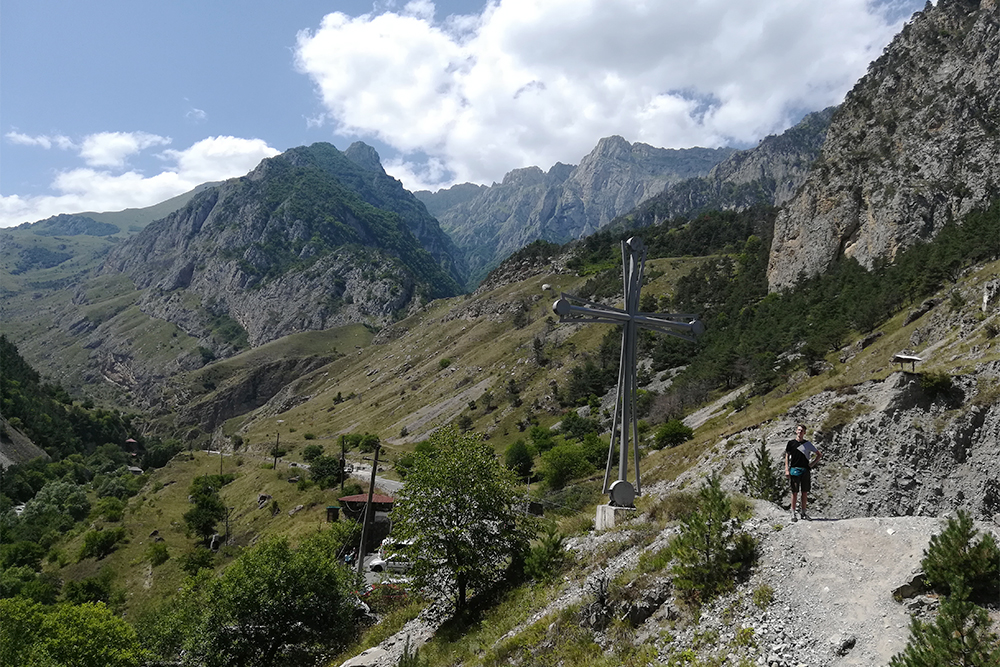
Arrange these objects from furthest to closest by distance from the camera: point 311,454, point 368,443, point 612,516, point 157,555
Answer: point 368,443
point 311,454
point 157,555
point 612,516

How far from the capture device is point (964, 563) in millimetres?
8875

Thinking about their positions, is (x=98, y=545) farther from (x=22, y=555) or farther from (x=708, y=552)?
(x=708, y=552)

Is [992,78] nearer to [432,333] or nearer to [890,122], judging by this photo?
[890,122]

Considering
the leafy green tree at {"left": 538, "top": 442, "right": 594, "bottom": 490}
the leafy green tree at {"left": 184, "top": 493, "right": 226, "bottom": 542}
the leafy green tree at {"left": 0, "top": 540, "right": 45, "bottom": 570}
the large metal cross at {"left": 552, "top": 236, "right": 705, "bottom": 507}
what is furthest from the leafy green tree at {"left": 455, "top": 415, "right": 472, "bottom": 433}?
the large metal cross at {"left": 552, "top": 236, "right": 705, "bottom": 507}

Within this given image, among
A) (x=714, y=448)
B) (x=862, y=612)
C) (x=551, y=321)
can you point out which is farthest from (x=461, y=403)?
(x=862, y=612)

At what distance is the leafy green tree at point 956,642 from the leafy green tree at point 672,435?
47.0 meters

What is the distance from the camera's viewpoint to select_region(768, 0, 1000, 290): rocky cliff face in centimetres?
7956

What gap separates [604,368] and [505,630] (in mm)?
94037

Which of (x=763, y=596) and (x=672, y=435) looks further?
(x=672, y=435)

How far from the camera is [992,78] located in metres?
81.5

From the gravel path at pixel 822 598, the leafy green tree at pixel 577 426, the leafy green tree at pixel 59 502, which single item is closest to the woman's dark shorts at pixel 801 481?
the gravel path at pixel 822 598

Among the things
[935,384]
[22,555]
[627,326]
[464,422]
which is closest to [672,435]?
[935,384]

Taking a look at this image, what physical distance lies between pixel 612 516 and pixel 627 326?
244 inches

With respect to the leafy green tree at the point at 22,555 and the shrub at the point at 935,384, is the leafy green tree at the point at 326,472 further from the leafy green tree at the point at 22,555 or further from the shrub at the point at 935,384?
the shrub at the point at 935,384
